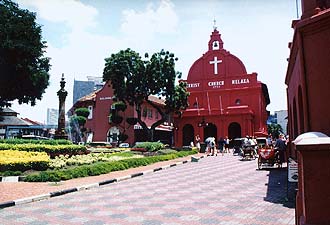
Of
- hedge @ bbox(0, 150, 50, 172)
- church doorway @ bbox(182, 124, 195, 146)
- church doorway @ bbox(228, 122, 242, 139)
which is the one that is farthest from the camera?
church doorway @ bbox(182, 124, 195, 146)

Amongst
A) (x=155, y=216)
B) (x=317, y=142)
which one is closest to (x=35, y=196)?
(x=155, y=216)

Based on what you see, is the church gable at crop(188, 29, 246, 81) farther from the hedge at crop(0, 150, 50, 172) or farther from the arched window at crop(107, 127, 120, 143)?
the hedge at crop(0, 150, 50, 172)

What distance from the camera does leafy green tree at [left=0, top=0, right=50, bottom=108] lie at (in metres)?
26.3

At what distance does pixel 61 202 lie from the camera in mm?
8016

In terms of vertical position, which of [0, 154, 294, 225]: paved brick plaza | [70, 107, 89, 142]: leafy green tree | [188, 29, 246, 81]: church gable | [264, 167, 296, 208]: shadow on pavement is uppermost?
[188, 29, 246, 81]: church gable

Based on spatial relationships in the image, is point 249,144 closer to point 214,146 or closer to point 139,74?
point 214,146

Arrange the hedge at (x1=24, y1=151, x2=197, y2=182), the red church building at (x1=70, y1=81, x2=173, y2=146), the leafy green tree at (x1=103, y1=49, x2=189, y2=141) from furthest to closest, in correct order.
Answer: the red church building at (x1=70, y1=81, x2=173, y2=146)
the leafy green tree at (x1=103, y1=49, x2=189, y2=141)
the hedge at (x1=24, y1=151, x2=197, y2=182)

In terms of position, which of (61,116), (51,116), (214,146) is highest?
(51,116)

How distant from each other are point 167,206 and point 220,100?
30.0 metres

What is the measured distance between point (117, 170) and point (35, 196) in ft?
21.7

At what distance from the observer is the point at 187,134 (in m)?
38.0

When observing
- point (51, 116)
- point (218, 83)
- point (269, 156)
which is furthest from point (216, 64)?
point (51, 116)

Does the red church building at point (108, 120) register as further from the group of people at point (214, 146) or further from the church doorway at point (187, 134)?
the group of people at point (214, 146)

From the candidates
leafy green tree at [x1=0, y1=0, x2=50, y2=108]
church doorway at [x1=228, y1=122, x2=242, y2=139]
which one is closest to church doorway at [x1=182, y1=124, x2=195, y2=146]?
church doorway at [x1=228, y1=122, x2=242, y2=139]
